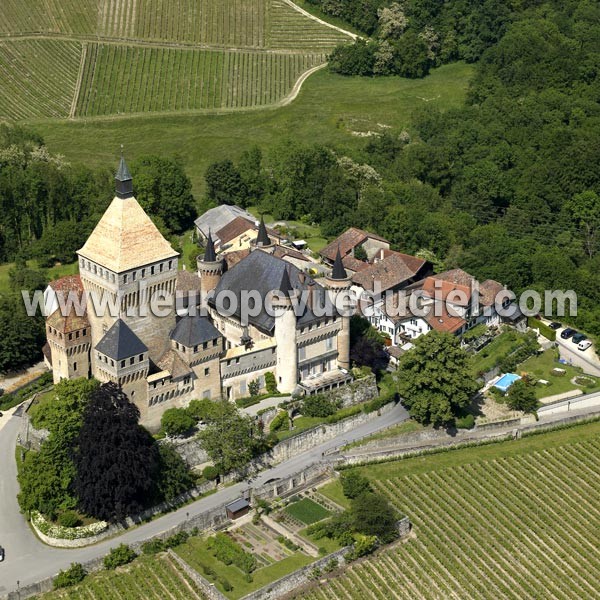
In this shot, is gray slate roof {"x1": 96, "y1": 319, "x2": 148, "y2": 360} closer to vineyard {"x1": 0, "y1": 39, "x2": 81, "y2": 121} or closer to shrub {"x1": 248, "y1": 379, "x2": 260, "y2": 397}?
shrub {"x1": 248, "y1": 379, "x2": 260, "y2": 397}

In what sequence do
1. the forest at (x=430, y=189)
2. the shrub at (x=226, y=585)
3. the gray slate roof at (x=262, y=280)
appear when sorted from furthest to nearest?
the forest at (x=430, y=189), the gray slate roof at (x=262, y=280), the shrub at (x=226, y=585)

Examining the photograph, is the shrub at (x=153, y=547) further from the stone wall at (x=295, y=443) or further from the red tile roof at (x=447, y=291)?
the red tile roof at (x=447, y=291)

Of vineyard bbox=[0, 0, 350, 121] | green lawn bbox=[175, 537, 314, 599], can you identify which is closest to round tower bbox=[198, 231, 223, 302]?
green lawn bbox=[175, 537, 314, 599]

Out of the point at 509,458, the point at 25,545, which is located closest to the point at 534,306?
the point at 509,458

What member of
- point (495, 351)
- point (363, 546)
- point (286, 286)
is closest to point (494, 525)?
point (363, 546)

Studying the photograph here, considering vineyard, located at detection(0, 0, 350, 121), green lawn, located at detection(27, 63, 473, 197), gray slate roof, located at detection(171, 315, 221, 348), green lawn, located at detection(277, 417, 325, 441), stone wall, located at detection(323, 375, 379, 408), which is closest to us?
gray slate roof, located at detection(171, 315, 221, 348)

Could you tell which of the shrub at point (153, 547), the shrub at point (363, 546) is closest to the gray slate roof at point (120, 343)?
the shrub at point (153, 547)
